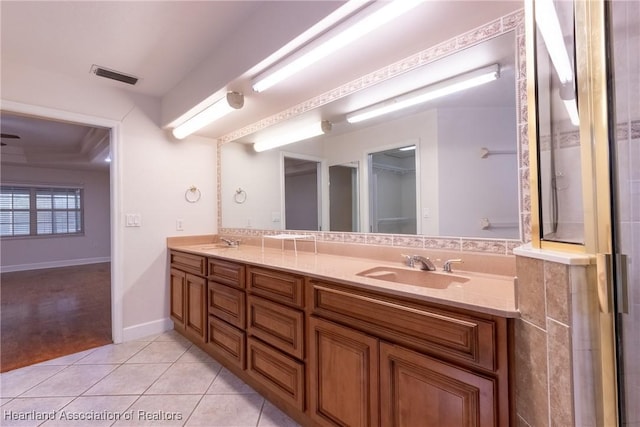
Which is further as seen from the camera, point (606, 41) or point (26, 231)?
point (26, 231)

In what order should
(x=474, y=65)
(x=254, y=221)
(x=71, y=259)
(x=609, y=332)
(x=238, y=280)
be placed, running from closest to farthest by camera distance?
(x=609, y=332) < (x=474, y=65) < (x=238, y=280) < (x=254, y=221) < (x=71, y=259)

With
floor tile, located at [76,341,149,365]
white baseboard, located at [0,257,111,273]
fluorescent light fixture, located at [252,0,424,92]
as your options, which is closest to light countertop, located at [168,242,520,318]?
fluorescent light fixture, located at [252,0,424,92]

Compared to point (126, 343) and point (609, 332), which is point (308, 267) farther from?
point (126, 343)

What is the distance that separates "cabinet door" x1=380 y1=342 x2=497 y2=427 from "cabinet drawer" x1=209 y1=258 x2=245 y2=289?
42.7 inches

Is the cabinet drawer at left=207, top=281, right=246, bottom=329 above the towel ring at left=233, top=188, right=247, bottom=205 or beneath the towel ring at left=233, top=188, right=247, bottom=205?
beneath

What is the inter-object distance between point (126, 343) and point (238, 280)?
161 cm

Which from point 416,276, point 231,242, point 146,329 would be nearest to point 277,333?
point 416,276

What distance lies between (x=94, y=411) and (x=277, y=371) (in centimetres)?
115

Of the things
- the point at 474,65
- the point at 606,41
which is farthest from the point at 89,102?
the point at 606,41

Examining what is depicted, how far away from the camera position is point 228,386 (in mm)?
1906

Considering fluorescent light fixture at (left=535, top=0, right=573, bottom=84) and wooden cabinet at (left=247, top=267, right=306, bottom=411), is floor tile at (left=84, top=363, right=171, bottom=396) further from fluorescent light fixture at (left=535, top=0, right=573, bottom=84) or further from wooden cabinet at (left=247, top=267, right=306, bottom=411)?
fluorescent light fixture at (left=535, top=0, right=573, bottom=84)

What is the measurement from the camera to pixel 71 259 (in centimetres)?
697

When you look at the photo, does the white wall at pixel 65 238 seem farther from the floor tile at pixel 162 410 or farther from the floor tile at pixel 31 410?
the floor tile at pixel 162 410

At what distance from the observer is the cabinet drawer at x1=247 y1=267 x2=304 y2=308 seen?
1.47 meters
